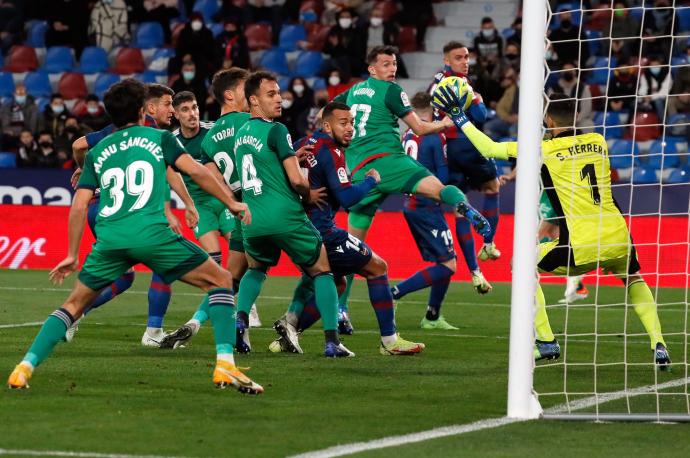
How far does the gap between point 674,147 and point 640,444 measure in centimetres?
1419

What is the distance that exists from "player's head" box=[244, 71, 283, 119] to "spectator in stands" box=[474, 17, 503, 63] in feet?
44.2

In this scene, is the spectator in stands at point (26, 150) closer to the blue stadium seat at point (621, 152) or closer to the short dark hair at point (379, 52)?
the blue stadium seat at point (621, 152)

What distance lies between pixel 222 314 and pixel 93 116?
16338 millimetres

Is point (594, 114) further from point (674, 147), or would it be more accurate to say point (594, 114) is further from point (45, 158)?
Answer: point (45, 158)

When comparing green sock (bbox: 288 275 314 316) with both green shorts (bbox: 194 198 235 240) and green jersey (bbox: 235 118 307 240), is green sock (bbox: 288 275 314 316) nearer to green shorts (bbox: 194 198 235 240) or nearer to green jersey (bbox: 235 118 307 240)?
green jersey (bbox: 235 118 307 240)

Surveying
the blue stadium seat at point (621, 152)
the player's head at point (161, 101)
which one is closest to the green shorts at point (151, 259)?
the player's head at point (161, 101)

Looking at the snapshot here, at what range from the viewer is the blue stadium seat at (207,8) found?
2691 centimetres

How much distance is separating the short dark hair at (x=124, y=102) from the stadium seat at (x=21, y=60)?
772 inches

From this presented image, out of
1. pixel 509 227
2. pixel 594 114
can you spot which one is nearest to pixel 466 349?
pixel 509 227

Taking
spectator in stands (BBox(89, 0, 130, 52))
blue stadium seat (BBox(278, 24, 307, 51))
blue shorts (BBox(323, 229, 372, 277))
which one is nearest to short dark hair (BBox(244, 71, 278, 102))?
blue shorts (BBox(323, 229, 372, 277))

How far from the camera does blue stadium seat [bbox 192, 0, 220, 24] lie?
26906 mm

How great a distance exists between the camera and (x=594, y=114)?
22688 mm

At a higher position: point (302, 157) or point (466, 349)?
point (302, 157)

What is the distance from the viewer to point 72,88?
2592cm
